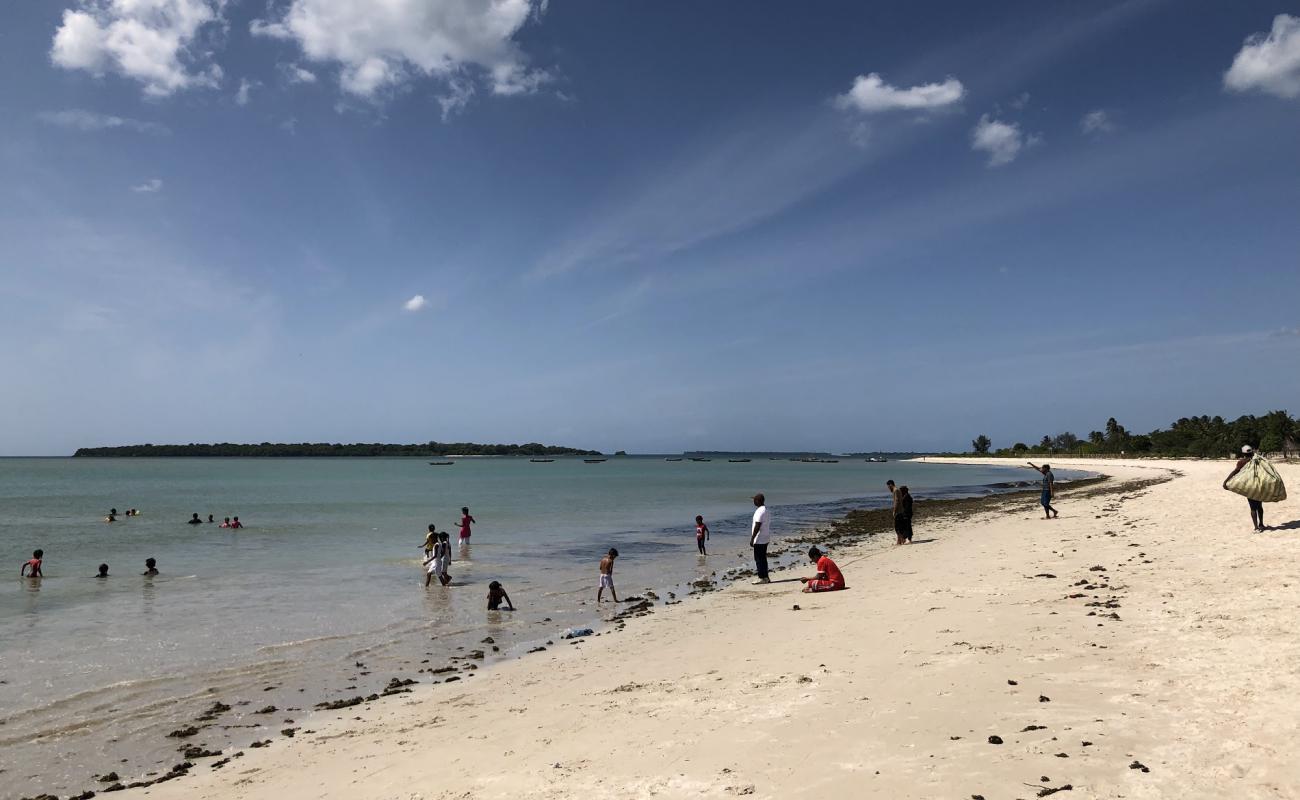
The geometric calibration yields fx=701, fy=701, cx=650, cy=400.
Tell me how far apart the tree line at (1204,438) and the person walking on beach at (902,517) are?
77131 millimetres

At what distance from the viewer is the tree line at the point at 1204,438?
91.6 meters

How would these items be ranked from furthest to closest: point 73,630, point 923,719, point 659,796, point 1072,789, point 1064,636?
1. point 73,630
2. point 1064,636
3. point 923,719
4. point 659,796
5. point 1072,789

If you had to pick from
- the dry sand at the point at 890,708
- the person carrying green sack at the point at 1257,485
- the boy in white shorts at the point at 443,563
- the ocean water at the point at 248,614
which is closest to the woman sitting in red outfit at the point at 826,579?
the dry sand at the point at 890,708

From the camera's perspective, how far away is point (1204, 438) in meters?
107

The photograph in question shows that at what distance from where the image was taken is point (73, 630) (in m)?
15.5

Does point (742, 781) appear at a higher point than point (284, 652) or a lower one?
higher

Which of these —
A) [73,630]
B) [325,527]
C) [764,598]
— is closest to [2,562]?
[325,527]

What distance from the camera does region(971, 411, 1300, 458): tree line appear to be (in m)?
91.6

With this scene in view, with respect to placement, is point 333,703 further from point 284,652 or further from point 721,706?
point 721,706

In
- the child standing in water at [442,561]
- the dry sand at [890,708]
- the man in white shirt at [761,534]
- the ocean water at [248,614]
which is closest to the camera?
the dry sand at [890,708]

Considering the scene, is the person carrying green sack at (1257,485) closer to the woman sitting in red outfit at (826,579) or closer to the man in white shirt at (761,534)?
the woman sitting in red outfit at (826,579)

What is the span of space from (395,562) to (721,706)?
2026cm

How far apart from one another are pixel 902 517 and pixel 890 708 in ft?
56.7

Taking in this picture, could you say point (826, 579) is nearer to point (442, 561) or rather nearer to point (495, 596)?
point (495, 596)
